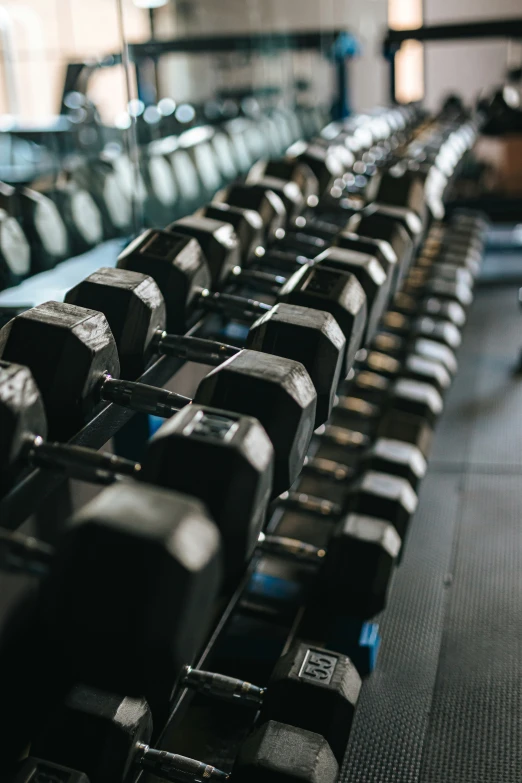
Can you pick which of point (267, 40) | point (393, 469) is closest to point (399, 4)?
point (267, 40)

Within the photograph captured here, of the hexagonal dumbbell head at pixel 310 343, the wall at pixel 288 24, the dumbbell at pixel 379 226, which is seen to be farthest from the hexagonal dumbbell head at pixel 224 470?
the wall at pixel 288 24

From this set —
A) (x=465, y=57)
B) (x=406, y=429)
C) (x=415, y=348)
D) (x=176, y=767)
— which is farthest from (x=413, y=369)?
(x=465, y=57)

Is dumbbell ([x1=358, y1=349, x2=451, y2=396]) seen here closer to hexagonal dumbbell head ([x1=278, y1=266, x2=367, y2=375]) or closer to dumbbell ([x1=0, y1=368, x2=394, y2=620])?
hexagonal dumbbell head ([x1=278, y1=266, x2=367, y2=375])

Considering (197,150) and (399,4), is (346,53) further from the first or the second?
(399,4)

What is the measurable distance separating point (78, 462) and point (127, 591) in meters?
0.23

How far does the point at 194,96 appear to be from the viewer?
600 cm

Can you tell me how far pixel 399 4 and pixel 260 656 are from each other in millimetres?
7754

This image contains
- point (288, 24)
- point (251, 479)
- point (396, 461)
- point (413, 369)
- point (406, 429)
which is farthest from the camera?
point (288, 24)

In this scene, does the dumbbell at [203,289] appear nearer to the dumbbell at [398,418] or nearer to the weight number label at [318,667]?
the weight number label at [318,667]

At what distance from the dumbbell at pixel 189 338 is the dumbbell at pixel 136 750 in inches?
15.0

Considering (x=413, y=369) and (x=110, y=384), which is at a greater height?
(x=110, y=384)

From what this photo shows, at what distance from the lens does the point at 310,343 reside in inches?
36.7

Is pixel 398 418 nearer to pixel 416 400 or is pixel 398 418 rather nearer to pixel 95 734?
pixel 416 400

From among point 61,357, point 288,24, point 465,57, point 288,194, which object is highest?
point 288,24
